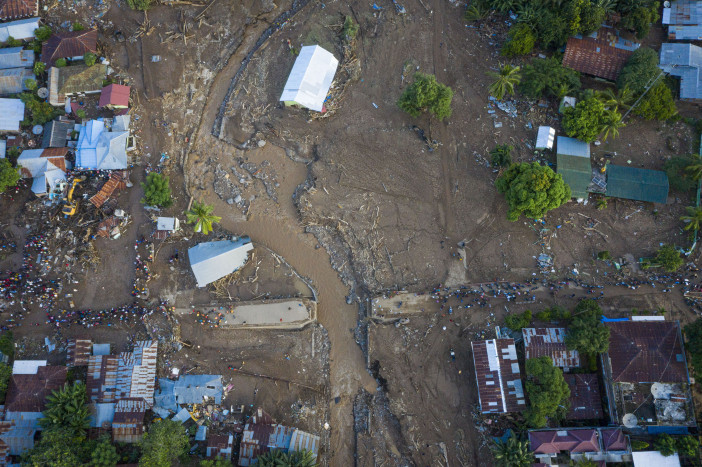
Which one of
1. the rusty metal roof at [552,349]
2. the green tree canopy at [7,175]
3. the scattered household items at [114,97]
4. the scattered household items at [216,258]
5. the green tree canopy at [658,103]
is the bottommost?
the rusty metal roof at [552,349]

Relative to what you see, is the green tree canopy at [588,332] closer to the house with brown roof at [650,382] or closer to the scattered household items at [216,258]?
the house with brown roof at [650,382]

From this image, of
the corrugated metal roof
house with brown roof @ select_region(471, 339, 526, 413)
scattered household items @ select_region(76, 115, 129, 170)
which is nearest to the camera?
house with brown roof @ select_region(471, 339, 526, 413)

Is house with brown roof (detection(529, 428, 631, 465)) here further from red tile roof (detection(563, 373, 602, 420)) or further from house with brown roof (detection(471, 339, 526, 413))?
house with brown roof (detection(471, 339, 526, 413))

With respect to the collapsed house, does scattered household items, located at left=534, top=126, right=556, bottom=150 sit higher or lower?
higher

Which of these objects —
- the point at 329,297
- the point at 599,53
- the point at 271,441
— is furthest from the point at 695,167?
the point at 271,441

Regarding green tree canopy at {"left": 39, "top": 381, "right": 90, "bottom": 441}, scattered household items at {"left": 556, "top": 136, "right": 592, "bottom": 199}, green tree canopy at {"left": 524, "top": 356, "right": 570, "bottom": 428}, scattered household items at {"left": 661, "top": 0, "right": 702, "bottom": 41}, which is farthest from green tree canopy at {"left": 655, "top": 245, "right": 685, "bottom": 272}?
green tree canopy at {"left": 39, "top": 381, "right": 90, "bottom": 441}

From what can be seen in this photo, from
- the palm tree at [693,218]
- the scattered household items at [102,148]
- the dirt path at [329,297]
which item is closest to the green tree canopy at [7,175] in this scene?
the scattered household items at [102,148]

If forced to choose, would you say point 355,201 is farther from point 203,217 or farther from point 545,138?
point 545,138
